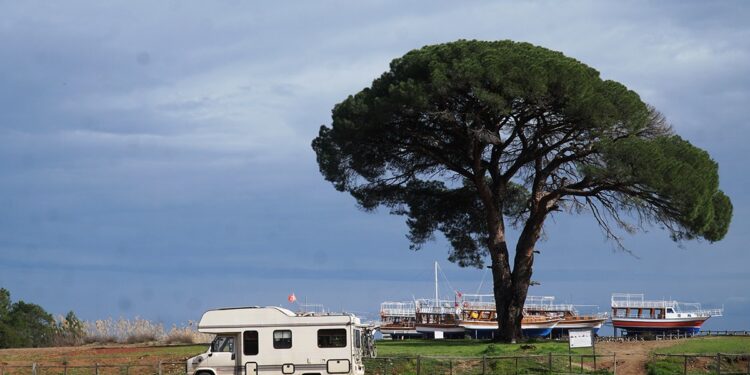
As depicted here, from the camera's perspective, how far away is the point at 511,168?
51.3 meters

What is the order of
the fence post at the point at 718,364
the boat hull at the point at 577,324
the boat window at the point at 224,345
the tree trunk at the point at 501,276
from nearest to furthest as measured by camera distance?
the boat window at the point at 224,345 < the fence post at the point at 718,364 < the tree trunk at the point at 501,276 < the boat hull at the point at 577,324

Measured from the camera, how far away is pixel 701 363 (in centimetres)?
3912

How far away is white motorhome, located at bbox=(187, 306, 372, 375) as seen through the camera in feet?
109

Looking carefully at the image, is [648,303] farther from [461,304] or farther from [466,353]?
[466,353]

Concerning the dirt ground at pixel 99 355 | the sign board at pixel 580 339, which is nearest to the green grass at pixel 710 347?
the sign board at pixel 580 339

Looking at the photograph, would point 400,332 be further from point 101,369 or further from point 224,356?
point 224,356

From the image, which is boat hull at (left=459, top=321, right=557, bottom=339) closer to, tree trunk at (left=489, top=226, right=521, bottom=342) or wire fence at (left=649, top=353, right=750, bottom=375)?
tree trunk at (left=489, top=226, right=521, bottom=342)

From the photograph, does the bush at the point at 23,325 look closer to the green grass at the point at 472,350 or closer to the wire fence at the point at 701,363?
the green grass at the point at 472,350

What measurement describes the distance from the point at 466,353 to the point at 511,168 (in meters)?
12.3

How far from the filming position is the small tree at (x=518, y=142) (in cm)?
4669

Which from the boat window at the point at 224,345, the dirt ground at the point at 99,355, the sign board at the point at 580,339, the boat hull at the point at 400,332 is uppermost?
the boat window at the point at 224,345

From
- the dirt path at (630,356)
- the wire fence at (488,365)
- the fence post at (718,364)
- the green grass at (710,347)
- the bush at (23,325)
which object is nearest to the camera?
the fence post at (718,364)

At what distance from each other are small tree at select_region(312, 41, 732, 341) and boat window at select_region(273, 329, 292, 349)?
17.2 m

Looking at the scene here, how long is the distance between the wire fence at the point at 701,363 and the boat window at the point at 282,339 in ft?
45.5
